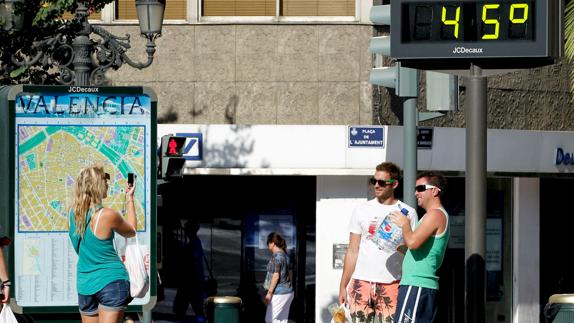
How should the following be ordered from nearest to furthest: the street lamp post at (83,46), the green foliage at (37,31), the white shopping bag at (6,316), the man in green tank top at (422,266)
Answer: the man in green tank top at (422,266)
the white shopping bag at (6,316)
the street lamp post at (83,46)
the green foliage at (37,31)

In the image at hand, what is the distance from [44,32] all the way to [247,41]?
17.3 ft

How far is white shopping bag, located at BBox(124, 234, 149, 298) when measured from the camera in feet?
38.2

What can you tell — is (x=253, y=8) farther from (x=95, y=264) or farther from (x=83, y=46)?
(x=95, y=264)

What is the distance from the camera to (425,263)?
1124cm

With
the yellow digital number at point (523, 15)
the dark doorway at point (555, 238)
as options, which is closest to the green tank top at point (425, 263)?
the yellow digital number at point (523, 15)

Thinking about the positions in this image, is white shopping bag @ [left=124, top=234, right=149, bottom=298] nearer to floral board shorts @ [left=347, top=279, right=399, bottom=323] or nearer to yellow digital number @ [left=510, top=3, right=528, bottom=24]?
floral board shorts @ [left=347, top=279, right=399, bottom=323]

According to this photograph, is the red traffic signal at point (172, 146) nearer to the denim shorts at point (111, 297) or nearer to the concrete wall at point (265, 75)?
the concrete wall at point (265, 75)

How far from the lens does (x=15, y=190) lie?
45.5 ft

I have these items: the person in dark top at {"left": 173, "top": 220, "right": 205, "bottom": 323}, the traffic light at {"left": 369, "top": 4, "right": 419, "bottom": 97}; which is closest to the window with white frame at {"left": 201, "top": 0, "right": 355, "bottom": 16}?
the person in dark top at {"left": 173, "top": 220, "right": 205, "bottom": 323}

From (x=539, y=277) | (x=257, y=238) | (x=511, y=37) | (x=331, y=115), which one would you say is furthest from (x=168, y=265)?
(x=511, y=37)

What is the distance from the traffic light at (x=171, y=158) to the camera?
1750 cm

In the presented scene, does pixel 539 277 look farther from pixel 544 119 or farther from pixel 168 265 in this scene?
pixel 168 265

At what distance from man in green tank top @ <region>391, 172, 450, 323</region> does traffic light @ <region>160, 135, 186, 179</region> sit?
255 inches

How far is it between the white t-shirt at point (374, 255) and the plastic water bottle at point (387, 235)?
0.04 metres
